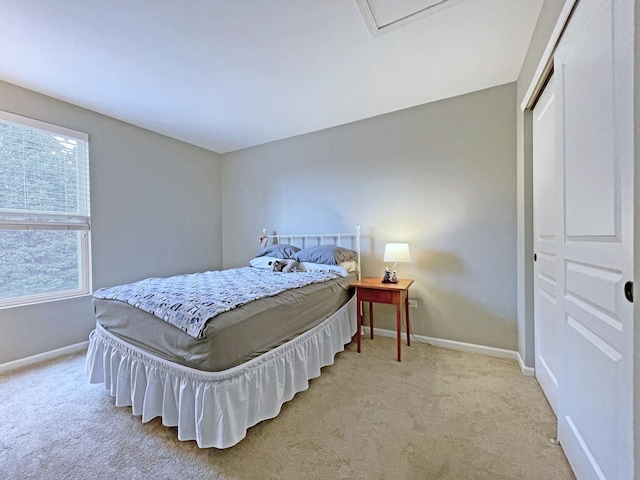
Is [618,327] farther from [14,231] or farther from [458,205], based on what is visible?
[14,231]

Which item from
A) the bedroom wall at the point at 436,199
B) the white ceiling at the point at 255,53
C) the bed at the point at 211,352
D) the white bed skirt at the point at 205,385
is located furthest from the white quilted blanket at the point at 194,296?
the white ceiling at the point at 255,53

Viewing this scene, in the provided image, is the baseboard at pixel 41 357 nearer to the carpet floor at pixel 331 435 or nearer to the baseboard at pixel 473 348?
the carpet floor at pixel 331 435

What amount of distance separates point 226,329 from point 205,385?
1.02 feet

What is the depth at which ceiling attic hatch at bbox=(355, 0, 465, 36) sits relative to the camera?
65.1 inches

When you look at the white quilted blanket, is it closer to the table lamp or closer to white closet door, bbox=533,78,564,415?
the table lamp

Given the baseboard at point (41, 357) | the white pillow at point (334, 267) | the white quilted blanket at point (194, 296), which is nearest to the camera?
the white quilted blanket at point (194, 296)

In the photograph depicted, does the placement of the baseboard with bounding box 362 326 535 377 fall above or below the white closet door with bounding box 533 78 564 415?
below

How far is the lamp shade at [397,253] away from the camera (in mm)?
2686

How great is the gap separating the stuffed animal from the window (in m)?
2.00

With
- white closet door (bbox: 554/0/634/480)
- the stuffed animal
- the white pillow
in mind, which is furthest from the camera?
the stuffed animal

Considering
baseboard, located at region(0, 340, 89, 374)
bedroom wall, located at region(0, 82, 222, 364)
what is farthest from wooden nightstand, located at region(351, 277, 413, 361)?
baseboard, located at region(0, 340, 89, 374)

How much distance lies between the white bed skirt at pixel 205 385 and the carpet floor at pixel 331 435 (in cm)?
10

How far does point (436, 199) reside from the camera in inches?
113

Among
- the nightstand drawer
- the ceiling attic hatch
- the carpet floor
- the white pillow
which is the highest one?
the ceiling attic hatch
